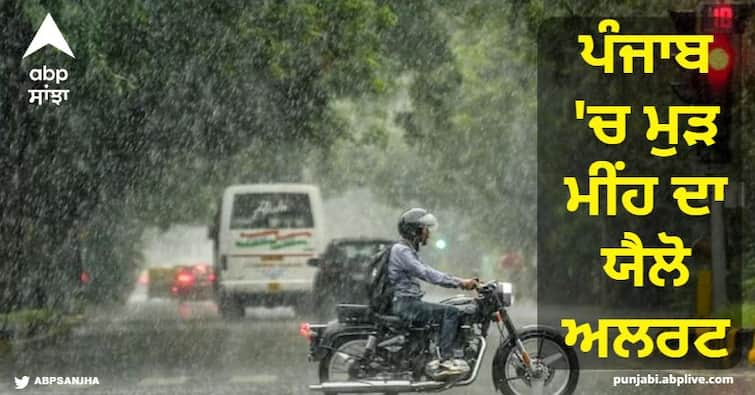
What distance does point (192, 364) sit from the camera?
59.5 feet

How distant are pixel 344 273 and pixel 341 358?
1618 cm

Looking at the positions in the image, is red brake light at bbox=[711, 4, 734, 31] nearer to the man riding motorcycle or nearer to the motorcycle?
the motorcycle

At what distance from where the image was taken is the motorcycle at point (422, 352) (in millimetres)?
12453

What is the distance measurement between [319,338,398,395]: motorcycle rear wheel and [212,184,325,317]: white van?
2006cm

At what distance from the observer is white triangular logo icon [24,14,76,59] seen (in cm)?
1986

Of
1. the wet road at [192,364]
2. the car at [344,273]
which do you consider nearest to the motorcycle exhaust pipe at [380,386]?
the wet road at [192,364]

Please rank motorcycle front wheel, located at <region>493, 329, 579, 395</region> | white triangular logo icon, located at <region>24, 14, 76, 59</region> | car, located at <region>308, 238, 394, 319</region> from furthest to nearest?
car, located at <region>308, 238, 394, 319</region>
white triangular logo icon, located at <region>24, 14, 76, 59</region>
motorcycle front wheel, located at <region>493, 329, 579, 395</region>

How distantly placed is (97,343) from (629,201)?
902 cm

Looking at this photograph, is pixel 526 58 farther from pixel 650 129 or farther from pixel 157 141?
pixel 157 141

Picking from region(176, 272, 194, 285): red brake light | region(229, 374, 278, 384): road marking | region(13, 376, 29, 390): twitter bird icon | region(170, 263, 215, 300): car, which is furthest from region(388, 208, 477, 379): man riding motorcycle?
region(176, 272, 194, 285): red brake light

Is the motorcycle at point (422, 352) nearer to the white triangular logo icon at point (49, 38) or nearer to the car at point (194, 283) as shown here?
the white triangular logo icon at point (49, 38)

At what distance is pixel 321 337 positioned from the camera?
41.4ft

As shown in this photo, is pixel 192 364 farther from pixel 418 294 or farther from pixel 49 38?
pixel 418 294

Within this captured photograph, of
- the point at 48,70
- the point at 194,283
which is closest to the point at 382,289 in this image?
the point at 48,70
